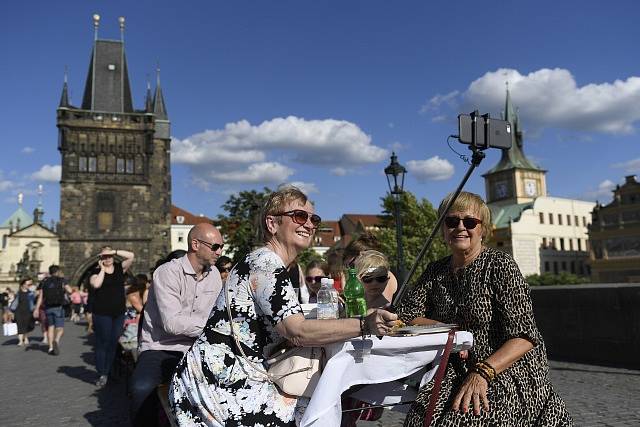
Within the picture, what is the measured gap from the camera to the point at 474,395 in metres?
2.64

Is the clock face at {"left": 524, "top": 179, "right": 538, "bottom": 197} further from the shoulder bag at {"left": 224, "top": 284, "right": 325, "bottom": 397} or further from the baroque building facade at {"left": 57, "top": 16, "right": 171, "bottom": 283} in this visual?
the shoulder bag at {"left": 224, "top": 284, "right": 325, "bottom": 397}

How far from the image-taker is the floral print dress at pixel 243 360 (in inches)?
97.7

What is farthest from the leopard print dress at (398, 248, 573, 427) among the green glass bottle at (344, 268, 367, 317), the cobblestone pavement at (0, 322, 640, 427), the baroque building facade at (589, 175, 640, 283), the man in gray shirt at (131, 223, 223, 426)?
the baroque building facade at (589, 175, 640, 283)

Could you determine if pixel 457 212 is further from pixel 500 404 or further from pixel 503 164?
pixel 503 164

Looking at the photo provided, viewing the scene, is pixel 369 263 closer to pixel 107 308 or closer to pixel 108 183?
pixel 107 308

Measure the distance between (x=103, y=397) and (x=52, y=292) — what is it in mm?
6415

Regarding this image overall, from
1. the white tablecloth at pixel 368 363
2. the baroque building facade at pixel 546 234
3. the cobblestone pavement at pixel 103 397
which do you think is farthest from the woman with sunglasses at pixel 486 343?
the baroque building facade at pixel 546 234

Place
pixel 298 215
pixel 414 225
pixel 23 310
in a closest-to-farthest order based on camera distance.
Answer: pixel 298 215
pixel 23 310
pixel 414 225

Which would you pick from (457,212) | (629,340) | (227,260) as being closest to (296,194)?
(457,212)

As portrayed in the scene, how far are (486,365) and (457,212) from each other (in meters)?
0.83

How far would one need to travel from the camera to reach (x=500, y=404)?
266 centimetres

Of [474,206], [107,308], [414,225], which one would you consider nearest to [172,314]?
[474,206]

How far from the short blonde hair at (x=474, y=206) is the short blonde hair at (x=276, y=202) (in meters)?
0.80

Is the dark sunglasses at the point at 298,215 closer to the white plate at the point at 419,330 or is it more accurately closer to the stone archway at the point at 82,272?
the white plate at the point at 419,330
